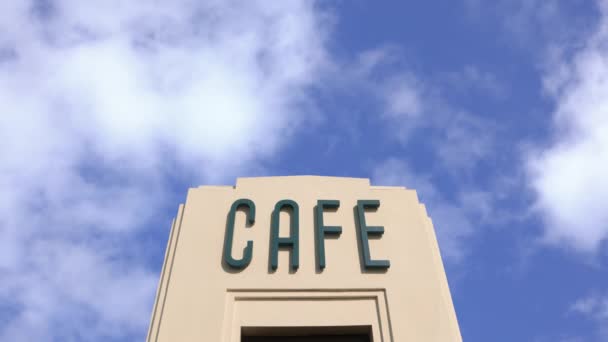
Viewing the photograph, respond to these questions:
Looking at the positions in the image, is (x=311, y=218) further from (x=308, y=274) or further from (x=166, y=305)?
(x=166, y=305)

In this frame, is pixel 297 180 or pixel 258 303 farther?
pixel 297 180

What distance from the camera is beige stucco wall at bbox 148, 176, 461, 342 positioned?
28.2 ft

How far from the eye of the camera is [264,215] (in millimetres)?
10344

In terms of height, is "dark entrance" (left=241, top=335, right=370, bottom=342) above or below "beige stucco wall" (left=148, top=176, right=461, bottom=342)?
below

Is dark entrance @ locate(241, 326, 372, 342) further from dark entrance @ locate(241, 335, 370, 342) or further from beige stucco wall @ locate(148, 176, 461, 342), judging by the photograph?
beige stucco wall @ locate(148, 176, 461, 342)

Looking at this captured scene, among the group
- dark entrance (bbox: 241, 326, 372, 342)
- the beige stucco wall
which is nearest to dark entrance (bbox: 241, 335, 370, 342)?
dark entrance (bbox: 241, 326, 372, 342)

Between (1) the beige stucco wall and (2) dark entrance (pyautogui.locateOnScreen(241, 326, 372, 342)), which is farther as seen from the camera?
(2) dark entrance (pyautogui.locateOnScreen(241, 326, 372, 342))

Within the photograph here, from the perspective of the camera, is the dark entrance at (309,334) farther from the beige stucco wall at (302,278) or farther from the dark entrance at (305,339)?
the beige stucco wall at (302,278)

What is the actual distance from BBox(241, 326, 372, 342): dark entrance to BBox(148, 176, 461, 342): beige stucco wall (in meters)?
0.14

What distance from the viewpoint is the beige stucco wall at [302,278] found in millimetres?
8609

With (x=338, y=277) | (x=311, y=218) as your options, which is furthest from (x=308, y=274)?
(x=311, y=218)

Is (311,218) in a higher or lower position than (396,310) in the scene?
higher

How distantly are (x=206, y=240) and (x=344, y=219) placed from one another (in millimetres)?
2747

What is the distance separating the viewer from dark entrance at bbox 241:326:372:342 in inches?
345
